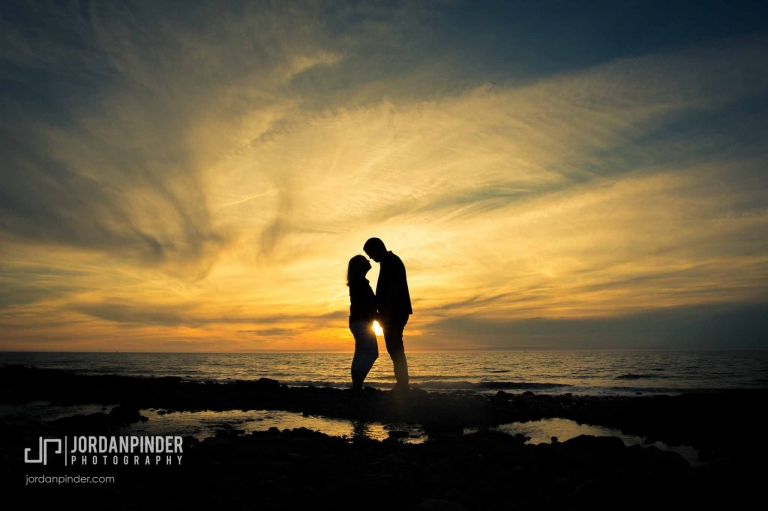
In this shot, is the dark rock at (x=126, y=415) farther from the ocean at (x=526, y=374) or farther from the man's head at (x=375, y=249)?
the ocean at (x=526, y=374)

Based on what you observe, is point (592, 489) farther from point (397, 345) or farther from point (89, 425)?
point (89, 425)

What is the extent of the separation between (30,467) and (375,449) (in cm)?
321

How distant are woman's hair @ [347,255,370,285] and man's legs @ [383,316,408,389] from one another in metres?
1.29

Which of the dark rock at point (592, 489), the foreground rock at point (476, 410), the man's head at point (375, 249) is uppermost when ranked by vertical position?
the man's head at point (375, 249)

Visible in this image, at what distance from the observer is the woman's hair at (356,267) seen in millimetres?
9156

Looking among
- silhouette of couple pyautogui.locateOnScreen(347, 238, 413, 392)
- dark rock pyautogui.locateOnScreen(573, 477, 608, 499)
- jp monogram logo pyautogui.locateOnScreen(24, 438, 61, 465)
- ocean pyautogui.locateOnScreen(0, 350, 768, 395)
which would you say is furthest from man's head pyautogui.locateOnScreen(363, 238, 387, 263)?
ocean pyautogui.locateOnScreen(0, 350, 768, 395)

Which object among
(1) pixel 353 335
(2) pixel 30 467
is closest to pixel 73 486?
(2) pixel 30 467

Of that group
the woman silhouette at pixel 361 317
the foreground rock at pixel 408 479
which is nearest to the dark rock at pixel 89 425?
the foreground rock at pixel 408 479

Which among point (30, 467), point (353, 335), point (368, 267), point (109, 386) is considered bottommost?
point (109, 386)

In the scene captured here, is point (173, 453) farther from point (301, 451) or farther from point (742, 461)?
point (742, 461)

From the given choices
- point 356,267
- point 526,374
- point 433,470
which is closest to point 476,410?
point 356,267

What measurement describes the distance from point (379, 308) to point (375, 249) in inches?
46.7

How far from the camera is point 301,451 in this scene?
188 inches

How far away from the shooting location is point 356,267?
30.1 feet
